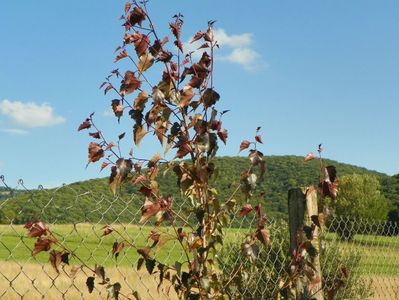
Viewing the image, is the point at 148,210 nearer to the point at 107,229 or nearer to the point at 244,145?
the point at 107,229

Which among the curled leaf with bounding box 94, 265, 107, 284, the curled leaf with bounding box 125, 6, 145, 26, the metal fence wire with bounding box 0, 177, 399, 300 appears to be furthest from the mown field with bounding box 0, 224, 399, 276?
the curled leaf with bounding box 125, 6, 145, 26

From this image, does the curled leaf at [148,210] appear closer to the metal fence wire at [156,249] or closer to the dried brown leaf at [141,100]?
the metal fence wire at [156,249]

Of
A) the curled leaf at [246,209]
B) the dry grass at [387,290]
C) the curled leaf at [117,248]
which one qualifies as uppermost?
the curled leaf at [246,209]

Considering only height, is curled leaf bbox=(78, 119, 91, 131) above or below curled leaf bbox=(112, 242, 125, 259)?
above

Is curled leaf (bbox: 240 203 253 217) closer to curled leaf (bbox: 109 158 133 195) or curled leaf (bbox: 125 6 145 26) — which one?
curled leaf (bbox: 109 158 133 195)

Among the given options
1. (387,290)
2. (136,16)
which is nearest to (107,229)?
(136,16)

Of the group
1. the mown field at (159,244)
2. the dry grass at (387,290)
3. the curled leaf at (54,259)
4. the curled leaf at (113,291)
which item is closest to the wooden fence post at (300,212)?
the mown field at (159,244)

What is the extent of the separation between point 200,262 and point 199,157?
471mm

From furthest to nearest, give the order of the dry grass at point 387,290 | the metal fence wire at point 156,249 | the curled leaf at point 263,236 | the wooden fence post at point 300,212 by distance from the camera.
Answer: the dry grass at point 387,290 < the wooden fence post at point 300,212 < the metal fence wire at point 156,249 < the curled leaf at point 263,236

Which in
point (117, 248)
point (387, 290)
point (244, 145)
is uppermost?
point (244, 145)

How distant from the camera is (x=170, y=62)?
9.60ft

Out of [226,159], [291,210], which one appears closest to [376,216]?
[226,159]

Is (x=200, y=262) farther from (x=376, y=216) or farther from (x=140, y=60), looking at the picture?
(x=376, y=216)

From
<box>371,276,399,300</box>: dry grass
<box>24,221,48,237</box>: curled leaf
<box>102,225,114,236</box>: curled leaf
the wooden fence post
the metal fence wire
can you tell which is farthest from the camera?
<box>371,276,399,300</box>: dry grass
